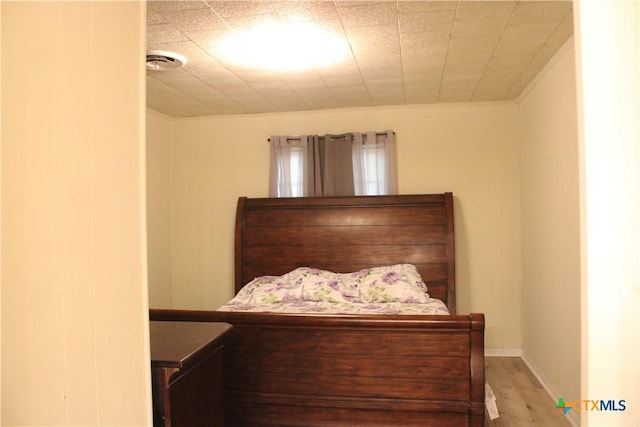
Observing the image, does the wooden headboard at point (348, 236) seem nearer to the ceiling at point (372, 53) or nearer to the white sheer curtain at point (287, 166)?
the white sheer curtain at point (287, 166)

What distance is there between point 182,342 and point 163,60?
6.11 ft

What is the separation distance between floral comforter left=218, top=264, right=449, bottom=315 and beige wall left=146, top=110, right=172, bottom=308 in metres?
1.08

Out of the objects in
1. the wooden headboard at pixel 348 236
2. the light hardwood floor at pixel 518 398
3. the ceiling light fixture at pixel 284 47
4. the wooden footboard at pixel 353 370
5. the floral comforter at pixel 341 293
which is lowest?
the light hardwood floor at pixel 518 398

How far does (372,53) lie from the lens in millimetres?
2951

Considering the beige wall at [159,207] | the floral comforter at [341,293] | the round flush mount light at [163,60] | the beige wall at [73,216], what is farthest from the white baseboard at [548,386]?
the beige wall at [159,207]

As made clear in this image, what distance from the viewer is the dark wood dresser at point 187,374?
1584 millimetres

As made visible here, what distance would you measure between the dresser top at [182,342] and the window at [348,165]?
2530 mm

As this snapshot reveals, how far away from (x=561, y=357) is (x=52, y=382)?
309 cm

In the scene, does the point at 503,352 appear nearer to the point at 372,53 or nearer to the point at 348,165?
the point at 348,165

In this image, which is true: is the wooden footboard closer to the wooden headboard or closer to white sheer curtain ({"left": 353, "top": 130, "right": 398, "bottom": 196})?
the wooden headboard

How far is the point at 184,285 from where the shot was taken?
15.9ft

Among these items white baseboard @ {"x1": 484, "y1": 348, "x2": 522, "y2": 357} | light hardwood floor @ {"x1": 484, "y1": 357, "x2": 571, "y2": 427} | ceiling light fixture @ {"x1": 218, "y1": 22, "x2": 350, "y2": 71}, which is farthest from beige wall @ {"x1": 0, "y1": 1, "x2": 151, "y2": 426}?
white baseboard @ {"x1": 484, "y1": 348, "x2": 522, "y2": 357}

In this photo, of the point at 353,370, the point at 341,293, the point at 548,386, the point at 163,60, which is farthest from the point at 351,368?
the point at 163,60

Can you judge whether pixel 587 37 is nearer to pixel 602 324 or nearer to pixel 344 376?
pixel 602 324
